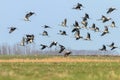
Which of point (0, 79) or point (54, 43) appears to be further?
point (54, 43)

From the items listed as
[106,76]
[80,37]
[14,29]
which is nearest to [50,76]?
[106,76]

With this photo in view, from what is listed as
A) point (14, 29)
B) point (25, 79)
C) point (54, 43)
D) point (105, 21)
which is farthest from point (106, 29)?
→ point (25, 79)

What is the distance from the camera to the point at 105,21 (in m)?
48.0

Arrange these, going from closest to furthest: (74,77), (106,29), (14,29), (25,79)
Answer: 1. (25,79)
2. (74,77)
3. (14,29)
4. (106,29)

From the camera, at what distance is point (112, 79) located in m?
28.3

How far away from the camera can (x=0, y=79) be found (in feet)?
88.8

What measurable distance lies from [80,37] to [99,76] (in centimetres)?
2067

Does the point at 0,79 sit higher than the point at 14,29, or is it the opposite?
the point at 14,29

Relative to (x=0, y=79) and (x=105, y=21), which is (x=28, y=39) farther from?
(x=0, y=79)

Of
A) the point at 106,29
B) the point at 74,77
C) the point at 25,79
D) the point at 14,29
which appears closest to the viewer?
the point at 25,79

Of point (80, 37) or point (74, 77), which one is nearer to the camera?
point (74, 77)

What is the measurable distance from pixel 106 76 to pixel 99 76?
1.41ft

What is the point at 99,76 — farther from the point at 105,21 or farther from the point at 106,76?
the point at 105,21

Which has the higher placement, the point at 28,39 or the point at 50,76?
the point at 28,39
